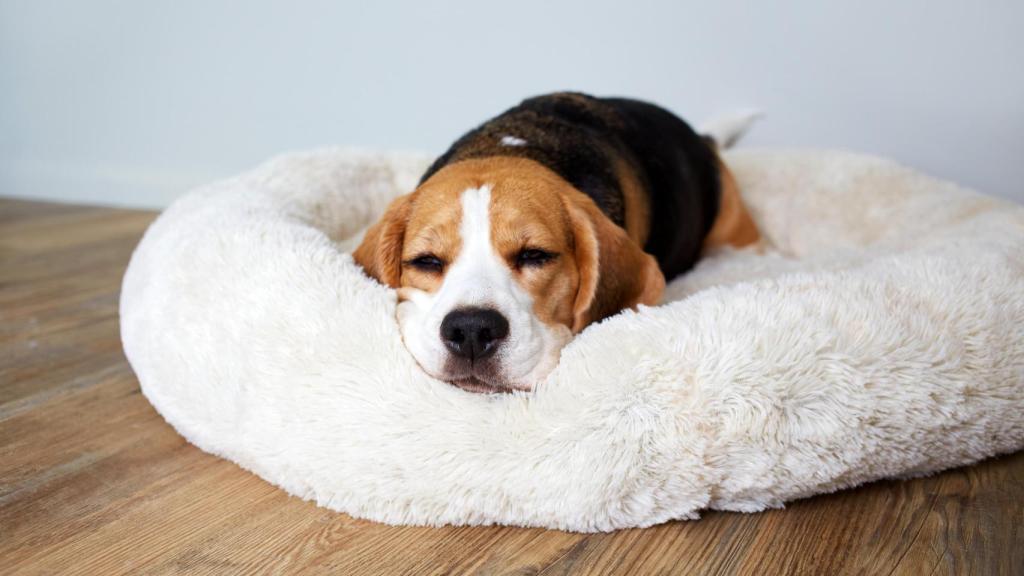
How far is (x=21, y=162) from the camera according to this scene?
7.08 m

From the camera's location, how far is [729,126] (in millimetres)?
4633

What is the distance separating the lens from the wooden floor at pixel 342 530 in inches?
77.0

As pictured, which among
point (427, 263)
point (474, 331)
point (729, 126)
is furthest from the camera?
point (729, 126)

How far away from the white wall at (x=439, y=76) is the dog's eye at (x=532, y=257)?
9.04 ft

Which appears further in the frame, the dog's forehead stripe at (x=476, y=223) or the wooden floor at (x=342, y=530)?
the dog's forehead stripe at (x=476, y=223)

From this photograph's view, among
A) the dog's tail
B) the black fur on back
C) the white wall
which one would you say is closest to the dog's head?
the black fur on back

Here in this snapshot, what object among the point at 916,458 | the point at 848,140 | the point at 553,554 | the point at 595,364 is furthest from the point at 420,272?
the point at 848,140

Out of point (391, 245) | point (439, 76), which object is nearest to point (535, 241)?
point (391, 245)

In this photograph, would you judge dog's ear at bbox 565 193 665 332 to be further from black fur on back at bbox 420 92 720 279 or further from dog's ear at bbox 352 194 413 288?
dog's ear at bbox 352 194 413 288

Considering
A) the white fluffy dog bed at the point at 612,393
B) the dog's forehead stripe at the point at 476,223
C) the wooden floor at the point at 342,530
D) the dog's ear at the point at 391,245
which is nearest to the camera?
the wooden floor at the point at 342,530

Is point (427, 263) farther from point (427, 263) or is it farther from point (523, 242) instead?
point (523, 242)

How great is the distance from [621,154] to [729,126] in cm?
155

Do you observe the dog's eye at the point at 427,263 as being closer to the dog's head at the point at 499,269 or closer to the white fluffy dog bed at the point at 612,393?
the dog's head at the point at 499,269

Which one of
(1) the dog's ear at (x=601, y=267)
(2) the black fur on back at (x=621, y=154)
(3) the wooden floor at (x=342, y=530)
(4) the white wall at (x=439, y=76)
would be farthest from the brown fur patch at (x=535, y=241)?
(4) the white wall at (x=439, y=76)
